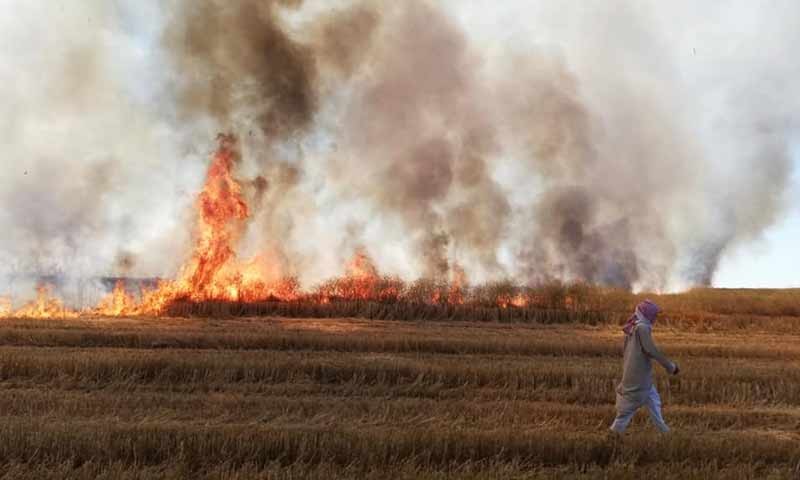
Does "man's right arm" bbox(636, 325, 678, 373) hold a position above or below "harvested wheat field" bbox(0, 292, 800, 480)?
above

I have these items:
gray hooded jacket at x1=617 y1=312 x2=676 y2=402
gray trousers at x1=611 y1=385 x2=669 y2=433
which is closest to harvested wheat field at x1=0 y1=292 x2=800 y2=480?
gray trousers at x1=611 y1=385 x2=669 y2=433

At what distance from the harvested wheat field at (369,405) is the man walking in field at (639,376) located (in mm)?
310

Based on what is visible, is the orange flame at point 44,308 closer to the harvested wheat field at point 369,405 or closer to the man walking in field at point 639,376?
the harvested wheat field at point 369,405

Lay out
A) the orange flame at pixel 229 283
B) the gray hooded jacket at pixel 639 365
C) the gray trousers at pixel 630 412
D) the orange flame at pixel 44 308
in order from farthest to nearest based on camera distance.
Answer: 1. the orange flame at pixel 229 283
2. the orange flame at pixel 44 308
3. the gray hooded jacket at pixel 639 365
4. the gray trousers at pixel 630 412

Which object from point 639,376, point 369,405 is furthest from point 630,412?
point 369,405

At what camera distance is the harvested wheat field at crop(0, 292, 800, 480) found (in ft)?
23.7

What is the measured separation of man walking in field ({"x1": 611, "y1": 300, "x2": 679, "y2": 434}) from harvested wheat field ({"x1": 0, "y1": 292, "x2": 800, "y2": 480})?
0.31 meters

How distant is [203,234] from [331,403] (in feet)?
60.4

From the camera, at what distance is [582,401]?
468 inches

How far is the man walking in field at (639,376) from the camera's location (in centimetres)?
905

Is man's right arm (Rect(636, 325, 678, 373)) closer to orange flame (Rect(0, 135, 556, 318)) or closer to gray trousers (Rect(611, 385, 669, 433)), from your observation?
gray trousers (Rect(611, 385, 669, 433))

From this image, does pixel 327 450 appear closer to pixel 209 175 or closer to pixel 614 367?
pixel 614 367

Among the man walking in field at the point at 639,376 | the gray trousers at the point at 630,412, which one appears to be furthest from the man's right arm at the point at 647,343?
the gray trousers at the point at 630,412

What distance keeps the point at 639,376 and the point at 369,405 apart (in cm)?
390
